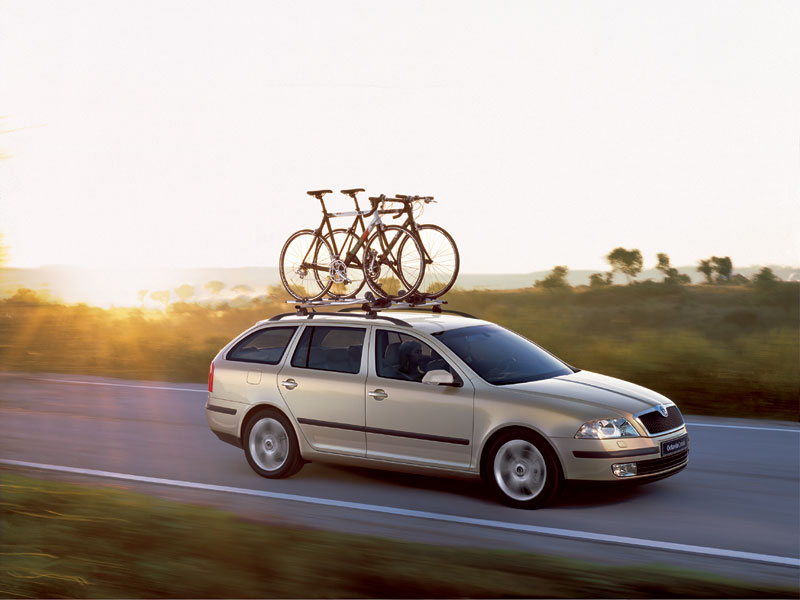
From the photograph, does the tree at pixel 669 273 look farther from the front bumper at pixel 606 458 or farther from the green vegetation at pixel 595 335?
the front bumper at pixel 606 458

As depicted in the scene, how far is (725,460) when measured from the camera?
963 cm

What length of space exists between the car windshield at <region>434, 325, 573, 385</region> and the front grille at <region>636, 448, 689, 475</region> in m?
1.17

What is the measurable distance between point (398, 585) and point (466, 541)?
1.61 meters

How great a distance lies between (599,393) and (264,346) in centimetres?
346

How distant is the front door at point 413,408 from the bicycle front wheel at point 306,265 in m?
2.51

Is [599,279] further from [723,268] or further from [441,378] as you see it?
[441,378]

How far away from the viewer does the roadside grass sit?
530 centimetres

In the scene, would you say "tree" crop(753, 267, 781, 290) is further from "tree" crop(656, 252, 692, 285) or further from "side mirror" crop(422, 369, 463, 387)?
"side mirror" crop(422, 369, 463, 387)

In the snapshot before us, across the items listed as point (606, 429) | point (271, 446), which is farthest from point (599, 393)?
point (271, 446)

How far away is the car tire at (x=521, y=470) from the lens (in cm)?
754

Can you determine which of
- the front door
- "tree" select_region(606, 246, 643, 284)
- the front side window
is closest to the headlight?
the front door

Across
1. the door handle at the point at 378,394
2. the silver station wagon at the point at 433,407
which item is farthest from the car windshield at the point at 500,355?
the door handle at the point at 378,394

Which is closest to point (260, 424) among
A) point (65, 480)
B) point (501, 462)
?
point (65, 480)

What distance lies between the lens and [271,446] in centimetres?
924
